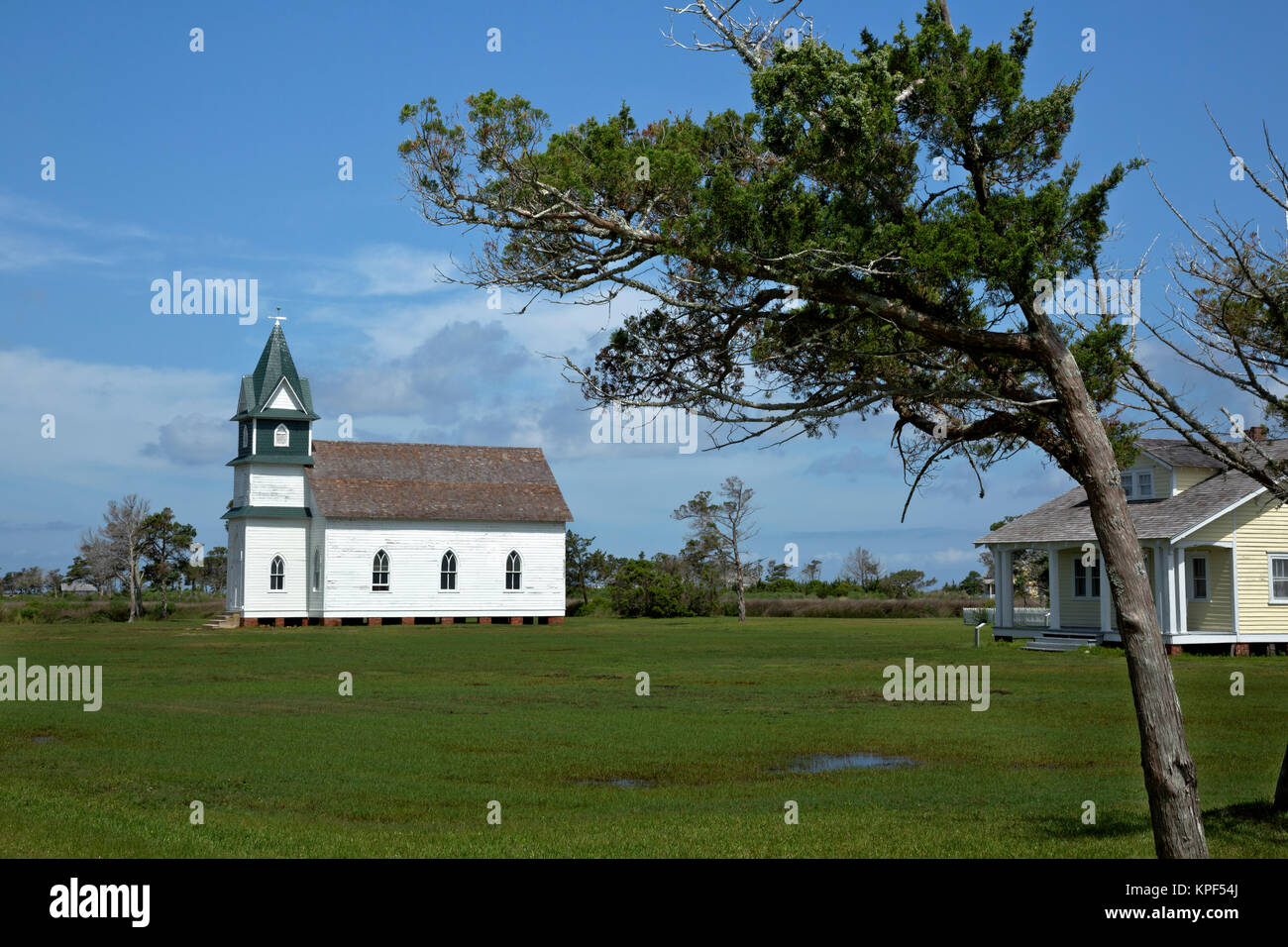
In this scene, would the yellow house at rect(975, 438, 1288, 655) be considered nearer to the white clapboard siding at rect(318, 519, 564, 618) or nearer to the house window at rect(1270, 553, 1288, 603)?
the house window at rect(1270, 553, 1288, 603)

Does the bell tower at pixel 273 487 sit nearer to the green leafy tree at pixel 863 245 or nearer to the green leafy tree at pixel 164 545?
the green leafy tree at pixel 164 545

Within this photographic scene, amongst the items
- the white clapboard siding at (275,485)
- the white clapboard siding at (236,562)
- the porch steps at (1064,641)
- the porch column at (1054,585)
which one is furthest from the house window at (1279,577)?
the white clapboard siding at (236,562)

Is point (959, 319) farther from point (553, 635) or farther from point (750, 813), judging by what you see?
point (553, 635)

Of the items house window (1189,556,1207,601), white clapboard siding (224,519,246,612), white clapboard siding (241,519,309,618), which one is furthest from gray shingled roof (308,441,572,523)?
house window (1189,556,1207,601)

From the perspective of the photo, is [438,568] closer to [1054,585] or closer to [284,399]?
[284,399]

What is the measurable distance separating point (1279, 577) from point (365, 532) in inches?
1573

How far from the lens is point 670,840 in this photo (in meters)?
9.96

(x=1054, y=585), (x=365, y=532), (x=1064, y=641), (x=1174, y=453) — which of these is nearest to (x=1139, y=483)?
(x=1174, y=453)

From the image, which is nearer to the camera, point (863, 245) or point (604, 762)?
point (863, 245)

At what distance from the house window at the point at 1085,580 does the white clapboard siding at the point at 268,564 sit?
37425mm

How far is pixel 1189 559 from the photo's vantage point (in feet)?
117
